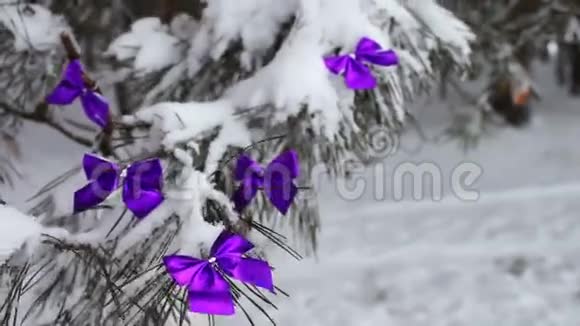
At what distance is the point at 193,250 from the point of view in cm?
75

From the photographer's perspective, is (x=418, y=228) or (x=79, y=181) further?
(x=418, y=228)

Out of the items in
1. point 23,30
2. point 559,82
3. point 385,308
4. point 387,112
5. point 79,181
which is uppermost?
point 559,82

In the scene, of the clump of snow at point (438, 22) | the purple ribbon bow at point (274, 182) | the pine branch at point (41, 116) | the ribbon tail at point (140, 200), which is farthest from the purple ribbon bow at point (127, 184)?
the clump of snow at point (438, 22)

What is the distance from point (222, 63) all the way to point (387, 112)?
31 cm

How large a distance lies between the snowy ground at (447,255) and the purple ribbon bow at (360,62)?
732 mm

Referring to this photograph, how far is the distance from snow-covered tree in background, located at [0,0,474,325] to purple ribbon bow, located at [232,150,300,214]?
0.09 ft

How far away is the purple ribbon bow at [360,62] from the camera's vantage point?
1.05 meters

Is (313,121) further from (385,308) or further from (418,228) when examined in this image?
(418,228)

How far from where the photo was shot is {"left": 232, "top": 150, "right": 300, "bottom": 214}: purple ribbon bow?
2.75 feet

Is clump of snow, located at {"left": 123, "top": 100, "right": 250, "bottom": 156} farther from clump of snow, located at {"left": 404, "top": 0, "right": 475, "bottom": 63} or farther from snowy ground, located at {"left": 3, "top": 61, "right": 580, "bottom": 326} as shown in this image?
snowy ground, located at {"left": 3, "top": 61, "right": 580, "bottom": 326}

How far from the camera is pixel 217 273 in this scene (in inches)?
27.7

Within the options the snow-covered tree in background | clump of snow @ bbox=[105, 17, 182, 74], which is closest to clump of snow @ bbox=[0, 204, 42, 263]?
the snow-covered tree in background

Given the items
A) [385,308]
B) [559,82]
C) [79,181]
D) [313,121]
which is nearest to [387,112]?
[313,121]

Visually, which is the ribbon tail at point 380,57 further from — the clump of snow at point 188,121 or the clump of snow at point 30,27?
the clump of snow at point 30,27
